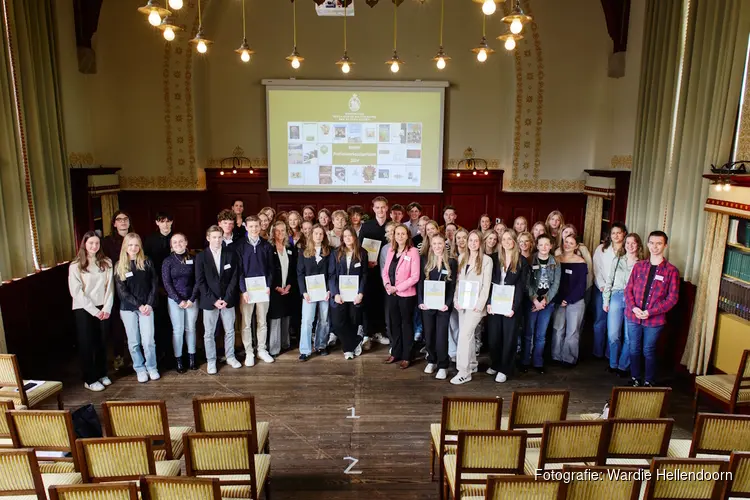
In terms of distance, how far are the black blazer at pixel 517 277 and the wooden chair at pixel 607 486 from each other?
2855mm

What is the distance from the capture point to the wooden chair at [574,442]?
317cm

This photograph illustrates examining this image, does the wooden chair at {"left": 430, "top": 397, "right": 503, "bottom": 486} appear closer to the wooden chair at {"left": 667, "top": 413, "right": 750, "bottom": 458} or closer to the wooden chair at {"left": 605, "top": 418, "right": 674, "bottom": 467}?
the wooden chair at {"left": 605, "top": 418, "right": 674, "bottom": 467}

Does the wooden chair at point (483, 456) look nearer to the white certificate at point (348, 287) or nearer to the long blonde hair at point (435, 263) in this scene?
the long blonde hair at point (435, 263)

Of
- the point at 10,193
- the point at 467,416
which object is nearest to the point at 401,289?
the point at 467,416

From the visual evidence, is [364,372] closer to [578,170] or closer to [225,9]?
[578,170]

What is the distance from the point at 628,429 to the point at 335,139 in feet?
26.5

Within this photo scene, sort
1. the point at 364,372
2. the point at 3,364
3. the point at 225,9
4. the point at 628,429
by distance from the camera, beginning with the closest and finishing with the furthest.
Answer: the point at 628,429 → the point at 3,364 → the point at 364,372 → the point at 225,9

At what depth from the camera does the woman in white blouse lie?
5273 mm

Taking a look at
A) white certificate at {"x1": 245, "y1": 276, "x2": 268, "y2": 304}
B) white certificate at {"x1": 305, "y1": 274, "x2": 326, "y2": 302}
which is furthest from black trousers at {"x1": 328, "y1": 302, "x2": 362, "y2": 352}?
white certificate at {"x1": 245, "y1": 276, "x2": 268, "y2": 304}

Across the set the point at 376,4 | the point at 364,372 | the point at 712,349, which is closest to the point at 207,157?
the point at 376,4

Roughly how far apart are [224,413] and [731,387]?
4.27m

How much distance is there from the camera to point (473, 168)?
34.6 ft

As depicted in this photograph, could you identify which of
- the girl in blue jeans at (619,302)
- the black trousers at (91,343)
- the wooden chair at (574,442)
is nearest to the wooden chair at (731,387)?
the girl in blue jeans at (619,302)

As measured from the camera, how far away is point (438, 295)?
5641 mm
